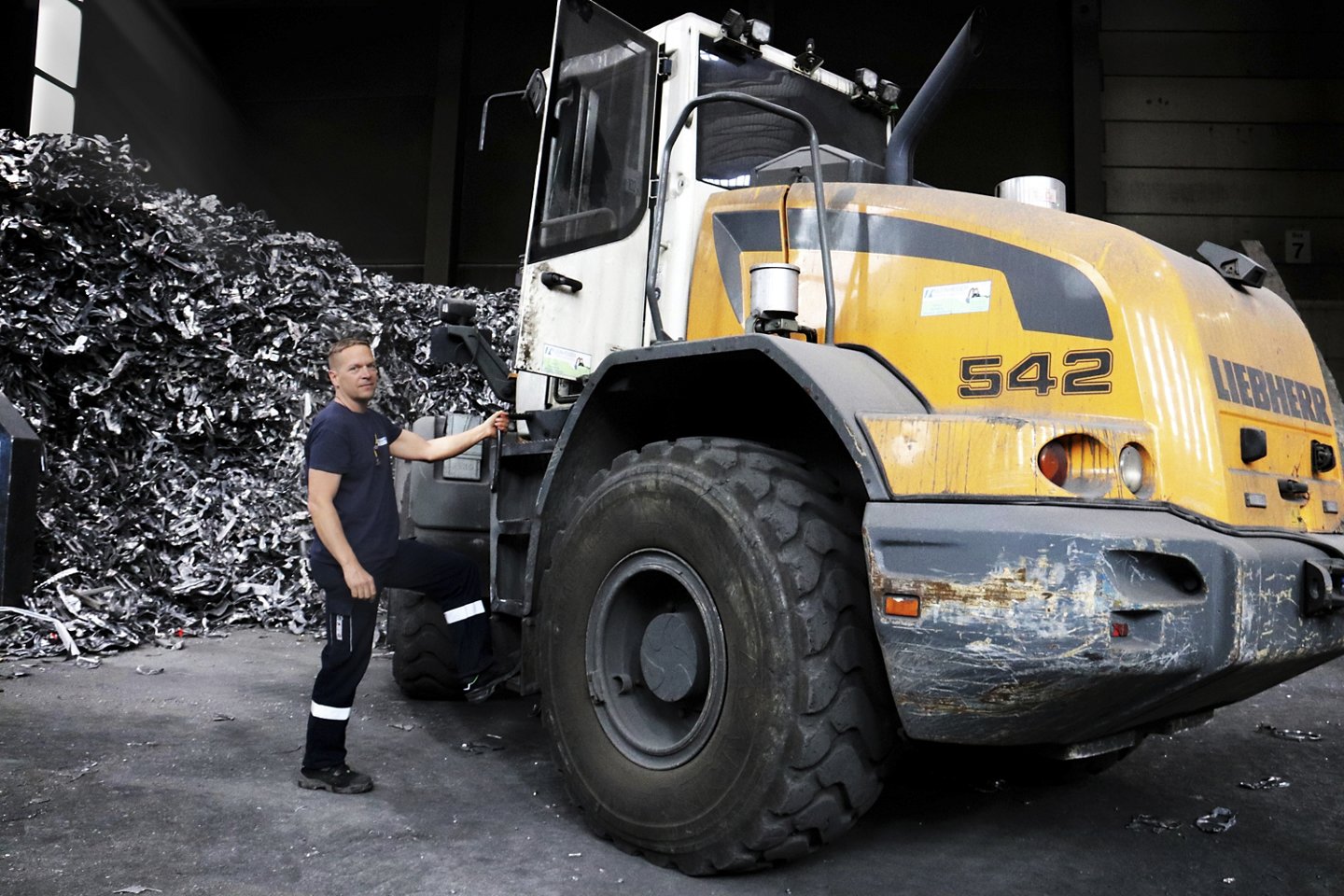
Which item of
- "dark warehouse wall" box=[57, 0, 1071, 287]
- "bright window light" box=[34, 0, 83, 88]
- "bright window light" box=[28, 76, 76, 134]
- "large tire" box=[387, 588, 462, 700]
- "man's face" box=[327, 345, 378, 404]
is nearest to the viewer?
"man's face" box=[327, 345, 378, 404]

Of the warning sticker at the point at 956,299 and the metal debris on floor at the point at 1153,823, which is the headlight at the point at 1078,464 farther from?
the metal debris on floor at the point at 1153,823

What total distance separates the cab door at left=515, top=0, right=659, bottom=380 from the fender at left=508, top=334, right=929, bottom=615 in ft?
1.44

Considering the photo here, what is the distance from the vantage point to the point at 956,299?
320cm

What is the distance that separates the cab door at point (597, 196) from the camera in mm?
4129

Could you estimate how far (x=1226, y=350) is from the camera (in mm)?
3141

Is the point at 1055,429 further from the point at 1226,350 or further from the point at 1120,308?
the point at 1226,350

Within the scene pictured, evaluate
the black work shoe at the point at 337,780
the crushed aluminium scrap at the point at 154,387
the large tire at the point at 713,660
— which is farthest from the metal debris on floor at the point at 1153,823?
the crushed aluminium scrap at the point at 154,387

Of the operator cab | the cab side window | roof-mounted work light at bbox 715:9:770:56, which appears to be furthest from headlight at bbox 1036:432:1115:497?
roof-mounted work light at bbox 715:9:770:56

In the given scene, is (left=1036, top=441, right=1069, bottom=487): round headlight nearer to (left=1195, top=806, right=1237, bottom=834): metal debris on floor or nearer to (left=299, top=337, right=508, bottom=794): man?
(left=1195, top=806, right=1237, bottom=834): metal debris on floor

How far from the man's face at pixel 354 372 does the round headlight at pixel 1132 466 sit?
104 inches

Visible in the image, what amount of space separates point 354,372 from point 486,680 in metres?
1.38

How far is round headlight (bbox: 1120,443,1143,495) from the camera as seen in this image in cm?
283

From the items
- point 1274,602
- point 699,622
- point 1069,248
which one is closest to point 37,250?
point 699,622

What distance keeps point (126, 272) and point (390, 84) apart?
25.3 feet
